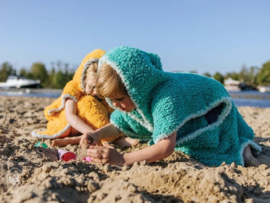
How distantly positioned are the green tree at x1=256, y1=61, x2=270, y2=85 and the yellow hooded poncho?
162 ft

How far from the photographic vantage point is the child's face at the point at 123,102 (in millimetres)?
2057

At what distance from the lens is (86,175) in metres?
1.61

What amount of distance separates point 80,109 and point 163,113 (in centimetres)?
166

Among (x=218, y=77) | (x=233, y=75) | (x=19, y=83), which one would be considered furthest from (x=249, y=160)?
(x=233, y=75)

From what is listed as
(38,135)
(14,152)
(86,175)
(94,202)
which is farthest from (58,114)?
(94,202)

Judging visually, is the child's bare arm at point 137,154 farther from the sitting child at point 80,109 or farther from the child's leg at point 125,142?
the sitting child at point 80,109

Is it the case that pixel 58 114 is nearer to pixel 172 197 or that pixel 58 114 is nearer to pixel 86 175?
pixel 86 175

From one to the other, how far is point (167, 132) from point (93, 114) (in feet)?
5.14

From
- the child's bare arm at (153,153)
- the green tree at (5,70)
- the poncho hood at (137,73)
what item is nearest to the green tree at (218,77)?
the green tree at (5,70)

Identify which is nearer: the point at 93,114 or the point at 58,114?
the point at 93,114

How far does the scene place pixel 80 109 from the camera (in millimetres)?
3428

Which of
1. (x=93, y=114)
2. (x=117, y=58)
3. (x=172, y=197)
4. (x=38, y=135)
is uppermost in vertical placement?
(x=117, y=58)

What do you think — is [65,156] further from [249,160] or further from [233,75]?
[233,75]

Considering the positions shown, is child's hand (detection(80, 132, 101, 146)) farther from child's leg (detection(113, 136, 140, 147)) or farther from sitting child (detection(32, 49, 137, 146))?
sitting child (detection(32, 49, 137, 146))
